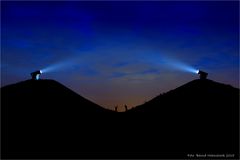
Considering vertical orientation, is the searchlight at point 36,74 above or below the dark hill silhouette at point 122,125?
above

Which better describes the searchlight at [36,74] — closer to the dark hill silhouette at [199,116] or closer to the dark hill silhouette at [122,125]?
the dark hill silhouette at [122,125]

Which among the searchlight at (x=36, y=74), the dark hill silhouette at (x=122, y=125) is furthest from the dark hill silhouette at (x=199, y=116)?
the searchlight at (x=36, y=74)

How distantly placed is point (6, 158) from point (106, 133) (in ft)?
11.9

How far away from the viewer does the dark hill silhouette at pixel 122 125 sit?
9906 millimetres

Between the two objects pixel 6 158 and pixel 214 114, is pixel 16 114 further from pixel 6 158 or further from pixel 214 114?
pixel 214 114

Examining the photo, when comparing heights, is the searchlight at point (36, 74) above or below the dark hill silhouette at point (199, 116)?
above

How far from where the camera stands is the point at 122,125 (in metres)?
11.0

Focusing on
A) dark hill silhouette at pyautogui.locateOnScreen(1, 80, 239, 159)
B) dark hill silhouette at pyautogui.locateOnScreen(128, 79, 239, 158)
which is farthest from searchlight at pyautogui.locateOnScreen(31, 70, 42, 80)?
dark hill silhouette at pyautogui.locateOnScreen(128, 79, 239, 158)

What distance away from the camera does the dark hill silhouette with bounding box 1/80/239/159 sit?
991 centimetres

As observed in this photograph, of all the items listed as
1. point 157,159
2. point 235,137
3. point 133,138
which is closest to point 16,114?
point 133,138

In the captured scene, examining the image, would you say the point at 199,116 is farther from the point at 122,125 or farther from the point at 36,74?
the point at 36,74

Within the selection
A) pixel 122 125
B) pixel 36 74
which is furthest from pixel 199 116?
pixel 36 74

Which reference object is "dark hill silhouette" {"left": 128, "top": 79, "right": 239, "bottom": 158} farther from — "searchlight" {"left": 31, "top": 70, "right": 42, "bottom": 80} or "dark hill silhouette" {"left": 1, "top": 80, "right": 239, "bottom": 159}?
"searchlight" {"left": 31, "top": 70, "right": 42, "bottom": 80}

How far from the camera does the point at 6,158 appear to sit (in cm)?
946
